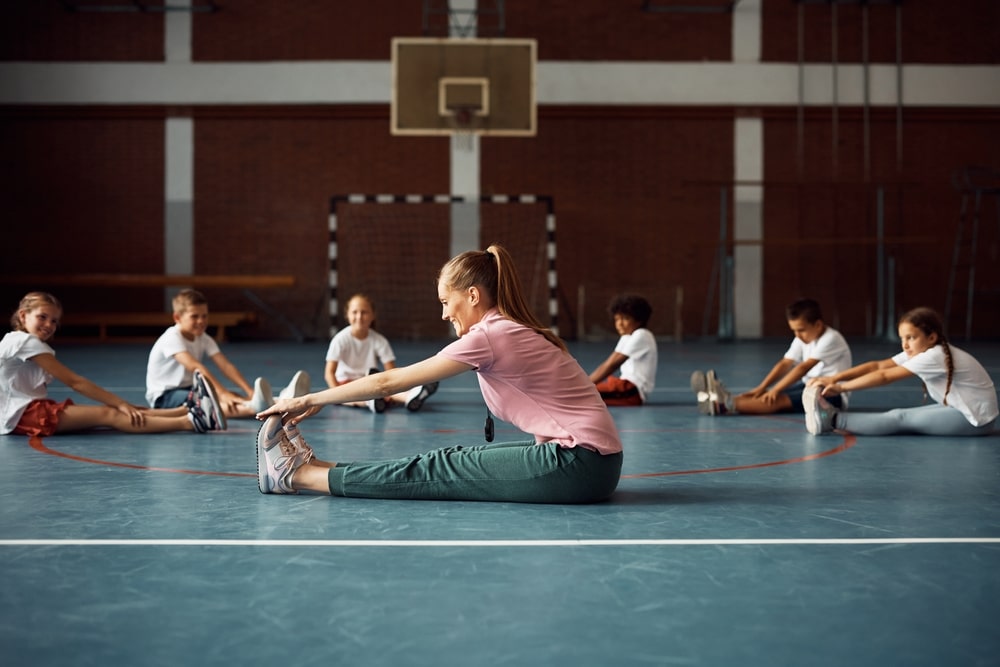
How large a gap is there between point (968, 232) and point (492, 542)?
14.2 metres

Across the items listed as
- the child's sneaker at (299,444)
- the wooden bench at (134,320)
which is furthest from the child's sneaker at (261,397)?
the wooden bench at (134,320)

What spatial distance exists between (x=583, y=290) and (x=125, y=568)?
12.5 m

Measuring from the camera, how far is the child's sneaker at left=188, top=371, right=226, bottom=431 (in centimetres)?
534

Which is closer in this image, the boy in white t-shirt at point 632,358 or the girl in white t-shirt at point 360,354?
the girl in white t-shirt at point 360,354

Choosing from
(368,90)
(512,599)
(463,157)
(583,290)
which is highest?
(368,90)

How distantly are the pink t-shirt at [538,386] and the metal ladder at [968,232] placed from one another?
41.5ft

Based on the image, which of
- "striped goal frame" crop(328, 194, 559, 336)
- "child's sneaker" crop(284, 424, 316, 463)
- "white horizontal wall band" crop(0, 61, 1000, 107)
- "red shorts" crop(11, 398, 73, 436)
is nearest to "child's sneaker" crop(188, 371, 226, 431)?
"red shorts" crop(11, 398, 73, 436)

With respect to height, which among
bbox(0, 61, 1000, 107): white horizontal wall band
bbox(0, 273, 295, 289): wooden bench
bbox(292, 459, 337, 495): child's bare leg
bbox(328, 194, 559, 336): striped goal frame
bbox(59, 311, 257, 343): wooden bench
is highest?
bbox(0, 61, 1000, 107): white horizontal wall band

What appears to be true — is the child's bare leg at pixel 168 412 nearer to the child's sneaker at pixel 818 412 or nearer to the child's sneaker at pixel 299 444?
the child's sneaker at pixel 299 444

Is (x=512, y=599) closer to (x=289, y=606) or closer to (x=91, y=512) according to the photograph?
(x=289, y=606)

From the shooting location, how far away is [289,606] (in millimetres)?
2383

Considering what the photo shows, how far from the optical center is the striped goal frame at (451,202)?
573 inches

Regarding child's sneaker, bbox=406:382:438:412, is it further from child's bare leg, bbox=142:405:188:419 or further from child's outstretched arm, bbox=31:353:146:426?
child's outstretched arm, bbox=31:353:146:426

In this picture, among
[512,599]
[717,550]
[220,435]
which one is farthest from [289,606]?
[220,435]
